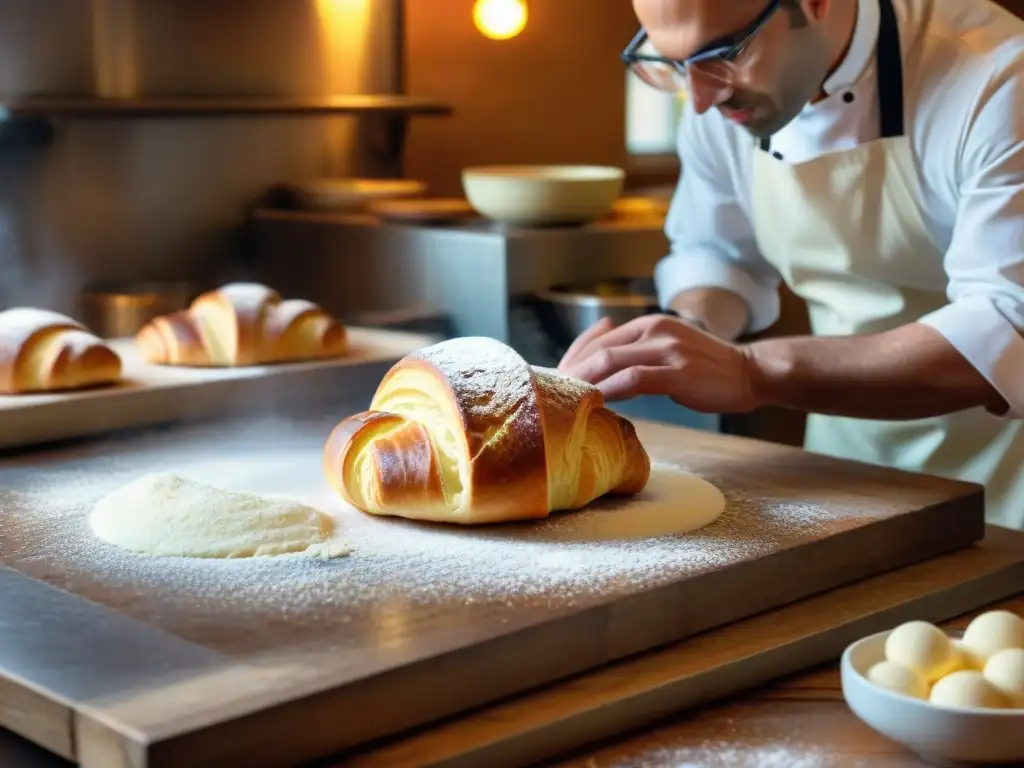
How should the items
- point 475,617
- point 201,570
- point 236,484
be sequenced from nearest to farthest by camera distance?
1. point 475,617
2. point 201,570
3. point 236,484

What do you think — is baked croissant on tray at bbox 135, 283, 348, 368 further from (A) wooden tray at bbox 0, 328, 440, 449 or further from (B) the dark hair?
(B) the dark hair

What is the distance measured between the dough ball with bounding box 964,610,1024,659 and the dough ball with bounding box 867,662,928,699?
0.07 m

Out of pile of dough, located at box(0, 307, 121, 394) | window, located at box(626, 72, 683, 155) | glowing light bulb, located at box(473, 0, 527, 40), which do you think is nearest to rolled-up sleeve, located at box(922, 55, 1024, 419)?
pile of dough, located at box(0, 307, 121, 394)

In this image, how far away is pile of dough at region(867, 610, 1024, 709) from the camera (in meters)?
1.03

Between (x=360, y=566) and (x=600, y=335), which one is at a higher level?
(x=600, y=335)

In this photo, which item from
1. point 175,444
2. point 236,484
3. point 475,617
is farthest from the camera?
point 175,444

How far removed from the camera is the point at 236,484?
62.9 inches

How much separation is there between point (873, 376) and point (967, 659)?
74cm

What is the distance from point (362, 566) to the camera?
4.29ft

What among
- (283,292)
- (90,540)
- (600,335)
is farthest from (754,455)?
(283,292)

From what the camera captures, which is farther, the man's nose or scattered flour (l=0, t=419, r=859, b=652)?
the man's nose

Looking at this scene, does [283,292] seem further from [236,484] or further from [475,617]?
[475,617]

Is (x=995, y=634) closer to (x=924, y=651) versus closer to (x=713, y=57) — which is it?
(x=924, y=651)

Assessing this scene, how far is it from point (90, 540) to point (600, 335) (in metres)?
0.69
